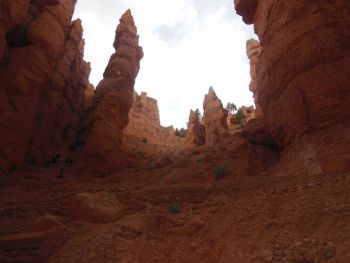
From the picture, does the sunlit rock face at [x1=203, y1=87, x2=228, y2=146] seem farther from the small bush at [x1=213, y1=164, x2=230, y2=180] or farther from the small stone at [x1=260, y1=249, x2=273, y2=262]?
the small stone at [x1=260, y1=249, x2=273, y2=262]

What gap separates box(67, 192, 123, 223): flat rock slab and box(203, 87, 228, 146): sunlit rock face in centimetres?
2128

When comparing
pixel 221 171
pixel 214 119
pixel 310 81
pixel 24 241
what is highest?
pixel 214 119

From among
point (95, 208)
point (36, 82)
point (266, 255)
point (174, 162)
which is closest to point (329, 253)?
point (266, 255)

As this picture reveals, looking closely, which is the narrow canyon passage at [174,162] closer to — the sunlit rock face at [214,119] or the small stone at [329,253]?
the small stone at [329,253]

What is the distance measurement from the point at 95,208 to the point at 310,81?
34.4 feet

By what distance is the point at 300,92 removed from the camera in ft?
52.2

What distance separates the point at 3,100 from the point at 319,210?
64.0 feet

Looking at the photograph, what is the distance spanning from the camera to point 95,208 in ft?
36.4

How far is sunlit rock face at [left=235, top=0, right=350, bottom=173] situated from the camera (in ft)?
46.1

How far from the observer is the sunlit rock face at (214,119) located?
34.1 m

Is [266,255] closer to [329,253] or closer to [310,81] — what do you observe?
[329,253]

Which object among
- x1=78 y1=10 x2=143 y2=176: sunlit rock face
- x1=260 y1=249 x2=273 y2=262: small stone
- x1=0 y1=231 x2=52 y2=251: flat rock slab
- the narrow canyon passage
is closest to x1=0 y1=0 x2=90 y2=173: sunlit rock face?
the narrow canyon passage

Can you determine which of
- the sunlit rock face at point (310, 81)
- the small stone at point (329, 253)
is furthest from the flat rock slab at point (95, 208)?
the sunlit rock face at point (310, 81)

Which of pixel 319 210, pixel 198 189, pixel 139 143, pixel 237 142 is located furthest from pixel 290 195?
pixel 139 143
